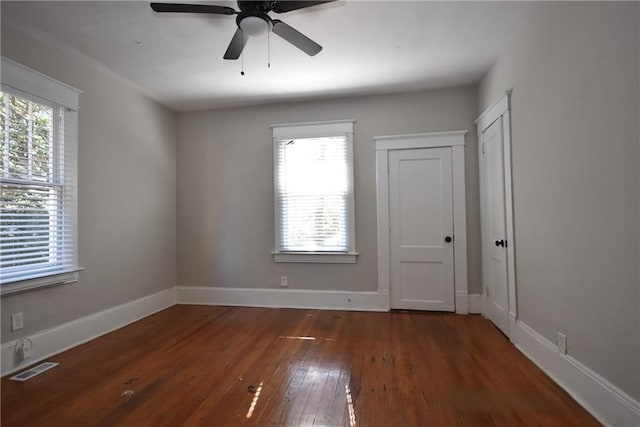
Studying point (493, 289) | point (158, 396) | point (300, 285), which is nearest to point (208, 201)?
point (300, 285)

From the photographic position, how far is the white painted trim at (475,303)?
12.0ft

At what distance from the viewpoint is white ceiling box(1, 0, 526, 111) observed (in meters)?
2.38

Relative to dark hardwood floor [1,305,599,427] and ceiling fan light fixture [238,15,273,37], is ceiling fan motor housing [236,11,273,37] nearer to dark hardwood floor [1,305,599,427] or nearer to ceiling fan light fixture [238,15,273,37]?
ceiling fan light fixture [238,15,273,37]

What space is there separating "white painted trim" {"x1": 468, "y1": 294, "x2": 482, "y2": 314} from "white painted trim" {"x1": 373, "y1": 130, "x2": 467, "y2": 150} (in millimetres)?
1850

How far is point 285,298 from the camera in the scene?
13.5 feet

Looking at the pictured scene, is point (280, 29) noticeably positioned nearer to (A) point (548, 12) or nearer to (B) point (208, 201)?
(A) point (548, 12)

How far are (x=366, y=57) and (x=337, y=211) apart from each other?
1813 mm

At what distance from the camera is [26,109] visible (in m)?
2.58

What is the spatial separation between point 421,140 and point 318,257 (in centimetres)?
198

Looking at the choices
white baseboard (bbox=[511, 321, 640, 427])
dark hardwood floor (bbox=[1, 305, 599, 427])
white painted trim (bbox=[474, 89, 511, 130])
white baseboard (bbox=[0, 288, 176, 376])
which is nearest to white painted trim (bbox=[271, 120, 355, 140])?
white painted trim (bbox=[474, 89, 511, 130])

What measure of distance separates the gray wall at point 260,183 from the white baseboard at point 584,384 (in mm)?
1366

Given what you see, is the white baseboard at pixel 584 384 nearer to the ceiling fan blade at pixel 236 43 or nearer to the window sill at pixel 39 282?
the ceiling fan blade at pixel 236 43

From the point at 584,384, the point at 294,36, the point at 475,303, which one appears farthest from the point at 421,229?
the point at 294,36

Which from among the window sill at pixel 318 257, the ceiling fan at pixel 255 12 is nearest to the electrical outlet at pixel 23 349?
the window sill at pixel 318 257
